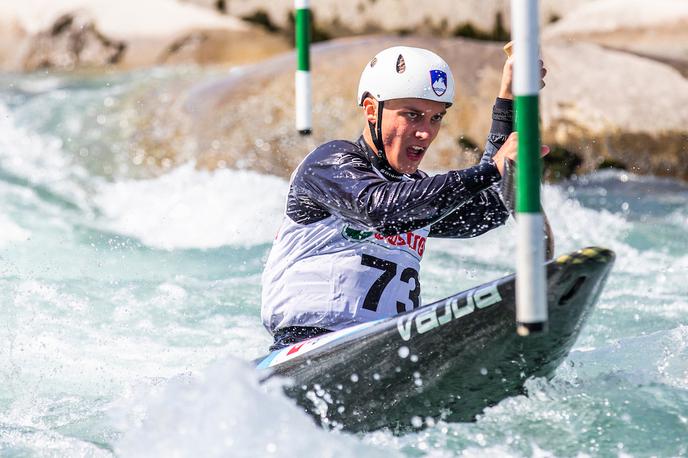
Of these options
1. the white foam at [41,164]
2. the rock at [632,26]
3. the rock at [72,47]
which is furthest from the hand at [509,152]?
the rock at [72,47]

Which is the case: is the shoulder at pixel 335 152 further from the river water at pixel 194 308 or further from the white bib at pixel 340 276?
the river water at pixel 194 308

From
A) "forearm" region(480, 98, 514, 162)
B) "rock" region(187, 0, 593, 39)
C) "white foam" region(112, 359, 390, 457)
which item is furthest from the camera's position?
"rock" region(187, 0, 593, 39)

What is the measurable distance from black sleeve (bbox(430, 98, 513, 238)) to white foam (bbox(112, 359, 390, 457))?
111 cm

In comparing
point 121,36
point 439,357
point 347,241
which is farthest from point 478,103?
point 121,36

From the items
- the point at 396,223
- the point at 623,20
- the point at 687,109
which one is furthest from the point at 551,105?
the point at 396,223

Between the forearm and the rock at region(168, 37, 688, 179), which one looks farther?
the rock at region(168, 37, 688, 179)

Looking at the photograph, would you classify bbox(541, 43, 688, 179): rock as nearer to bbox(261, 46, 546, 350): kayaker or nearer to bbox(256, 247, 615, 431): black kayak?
bbox(261, 46, 546, 350): kayaker

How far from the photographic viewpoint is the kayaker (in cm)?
405

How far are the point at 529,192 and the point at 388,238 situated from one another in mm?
1192

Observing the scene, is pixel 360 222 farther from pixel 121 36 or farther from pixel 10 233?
pixel 121 36

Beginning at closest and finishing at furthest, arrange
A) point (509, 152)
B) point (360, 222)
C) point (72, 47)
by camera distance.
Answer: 1. point (509, 152)
2. point (360, 222)
3. point (72, 47)

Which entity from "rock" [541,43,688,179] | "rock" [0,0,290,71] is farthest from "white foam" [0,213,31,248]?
"rock" [0,0,290,71]

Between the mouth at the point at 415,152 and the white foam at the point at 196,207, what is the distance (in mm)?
4132

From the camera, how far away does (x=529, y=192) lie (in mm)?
3014
